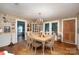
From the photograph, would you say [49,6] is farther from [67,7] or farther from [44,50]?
[44,50]

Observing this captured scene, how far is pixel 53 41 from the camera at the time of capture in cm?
149

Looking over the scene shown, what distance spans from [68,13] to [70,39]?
16.3 inches

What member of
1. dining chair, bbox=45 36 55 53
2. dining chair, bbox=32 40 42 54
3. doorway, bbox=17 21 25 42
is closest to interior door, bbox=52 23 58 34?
dining chair, bbox=45 36 55 53

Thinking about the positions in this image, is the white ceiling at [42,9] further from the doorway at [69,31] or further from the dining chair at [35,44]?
the dining chair at [35,44]

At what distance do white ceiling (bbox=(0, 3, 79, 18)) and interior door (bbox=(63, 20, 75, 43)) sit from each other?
0.12 m

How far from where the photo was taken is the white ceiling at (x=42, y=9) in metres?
1.41

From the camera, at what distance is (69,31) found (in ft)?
4.86

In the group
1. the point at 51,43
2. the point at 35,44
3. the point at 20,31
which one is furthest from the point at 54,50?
the point at 20,31

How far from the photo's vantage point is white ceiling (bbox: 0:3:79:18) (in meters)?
1.41

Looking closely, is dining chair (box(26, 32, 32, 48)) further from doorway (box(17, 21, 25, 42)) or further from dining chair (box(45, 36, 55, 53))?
dining chair (box(45, 36, 55, 53))

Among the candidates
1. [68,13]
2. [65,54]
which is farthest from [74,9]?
[65,54]

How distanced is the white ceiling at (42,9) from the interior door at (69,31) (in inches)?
4.6

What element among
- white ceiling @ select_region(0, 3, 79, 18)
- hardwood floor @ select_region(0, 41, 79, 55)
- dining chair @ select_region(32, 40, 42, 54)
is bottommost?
hardwood floor @ select_region(0, 41, 79, 55)

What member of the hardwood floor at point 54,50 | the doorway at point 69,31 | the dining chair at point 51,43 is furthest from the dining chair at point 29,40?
the doorway at point 69,31
